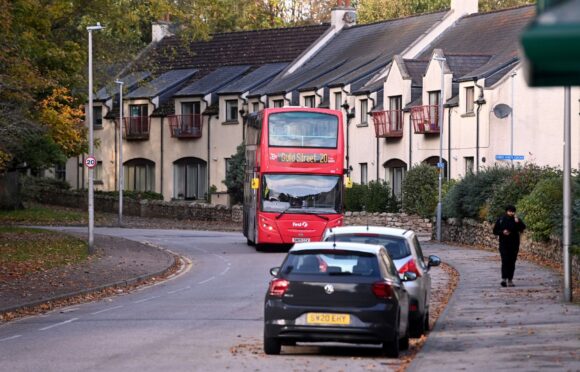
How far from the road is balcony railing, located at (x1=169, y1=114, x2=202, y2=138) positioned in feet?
158

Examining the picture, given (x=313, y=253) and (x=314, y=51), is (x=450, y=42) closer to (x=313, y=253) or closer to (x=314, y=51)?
(x=314, y=51)

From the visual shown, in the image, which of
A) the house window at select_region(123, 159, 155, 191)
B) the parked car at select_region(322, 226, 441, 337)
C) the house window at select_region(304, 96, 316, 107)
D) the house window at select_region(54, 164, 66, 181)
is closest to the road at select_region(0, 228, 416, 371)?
the parked car at select_region(322, 226, 441, 337)

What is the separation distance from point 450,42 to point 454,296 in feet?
145

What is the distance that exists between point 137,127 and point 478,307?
60908 mm

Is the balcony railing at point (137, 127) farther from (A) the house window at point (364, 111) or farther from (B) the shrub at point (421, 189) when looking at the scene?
(B) the shrub at point (421, 189)

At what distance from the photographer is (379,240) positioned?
1889cm

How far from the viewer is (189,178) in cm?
8000

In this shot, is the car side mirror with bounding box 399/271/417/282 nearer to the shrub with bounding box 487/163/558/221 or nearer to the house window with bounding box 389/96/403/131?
the shrub with bounding box 487/163/558/221

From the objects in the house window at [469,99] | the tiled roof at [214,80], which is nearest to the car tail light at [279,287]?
the house window at [469,99]

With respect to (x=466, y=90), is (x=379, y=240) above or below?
below

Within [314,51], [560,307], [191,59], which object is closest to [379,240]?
[560,307]

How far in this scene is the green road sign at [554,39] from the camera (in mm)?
5352

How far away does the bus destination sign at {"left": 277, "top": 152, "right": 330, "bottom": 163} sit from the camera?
134 feet

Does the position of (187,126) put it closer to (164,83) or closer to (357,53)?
(164,83)
